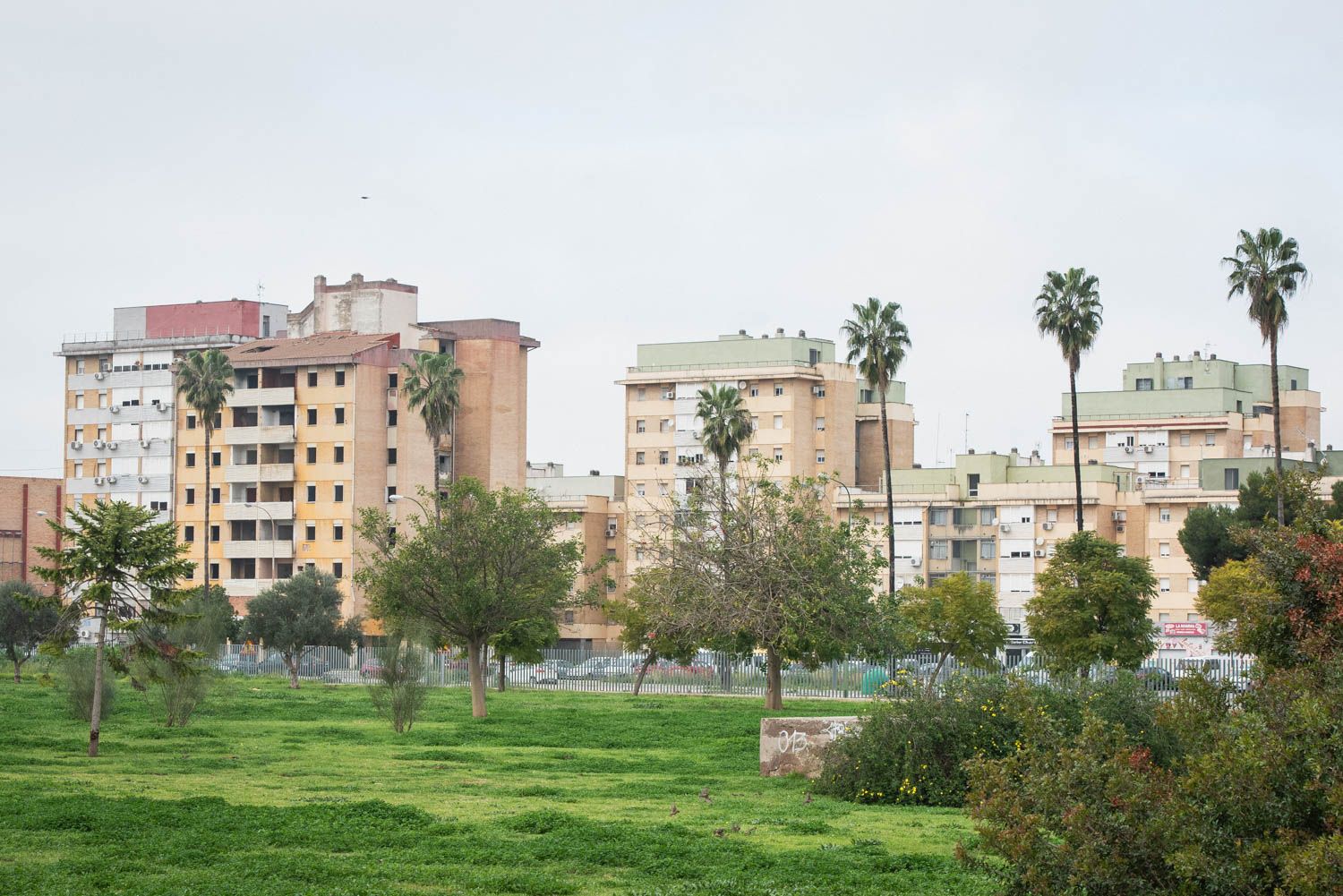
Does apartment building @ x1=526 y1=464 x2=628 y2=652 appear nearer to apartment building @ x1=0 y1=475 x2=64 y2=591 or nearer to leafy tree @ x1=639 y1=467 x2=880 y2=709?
apartment building @ x1=0 y1=475 x2=64 y2=591

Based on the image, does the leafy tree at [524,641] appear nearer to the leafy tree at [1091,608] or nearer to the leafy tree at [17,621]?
the leafy tree at [1091,608]

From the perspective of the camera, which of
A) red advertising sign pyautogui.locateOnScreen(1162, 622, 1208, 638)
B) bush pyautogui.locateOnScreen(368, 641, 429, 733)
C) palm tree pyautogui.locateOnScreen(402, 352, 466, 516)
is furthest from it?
red advertising sign pyautogui.locateOnScreen(1162, 622, 1208, 638)

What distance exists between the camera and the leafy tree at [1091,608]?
175ft

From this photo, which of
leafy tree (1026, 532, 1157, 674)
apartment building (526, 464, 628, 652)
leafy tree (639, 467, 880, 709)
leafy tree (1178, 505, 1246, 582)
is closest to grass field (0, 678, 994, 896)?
leafy tree (639, 467, 880, 709)

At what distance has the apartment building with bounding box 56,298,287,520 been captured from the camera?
126m

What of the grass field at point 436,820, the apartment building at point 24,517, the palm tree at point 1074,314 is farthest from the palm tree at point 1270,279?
the apartment building at point 24,517

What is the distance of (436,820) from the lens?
77.6ft

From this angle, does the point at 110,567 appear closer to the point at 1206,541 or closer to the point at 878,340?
the point at 878,340

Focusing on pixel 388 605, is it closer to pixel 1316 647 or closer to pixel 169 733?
pixel 169 733

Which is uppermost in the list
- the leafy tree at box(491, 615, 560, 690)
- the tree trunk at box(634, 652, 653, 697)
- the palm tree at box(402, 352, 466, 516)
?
the palm tree at box(402, 352, 466, 516)

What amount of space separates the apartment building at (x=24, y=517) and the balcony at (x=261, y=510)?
1366 cm

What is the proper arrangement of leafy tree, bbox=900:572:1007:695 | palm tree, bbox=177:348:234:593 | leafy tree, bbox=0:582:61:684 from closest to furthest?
1. leafy tree, bbox=900:572:1007:695
2. leafy tree, bbox=0:582:61:684
3. palm tree, bbox=177:348:234:593

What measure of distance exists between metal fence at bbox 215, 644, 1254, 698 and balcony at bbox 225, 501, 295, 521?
29.7m

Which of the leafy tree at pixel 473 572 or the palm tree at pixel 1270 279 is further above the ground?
the palm tree at pixel 1270 279
